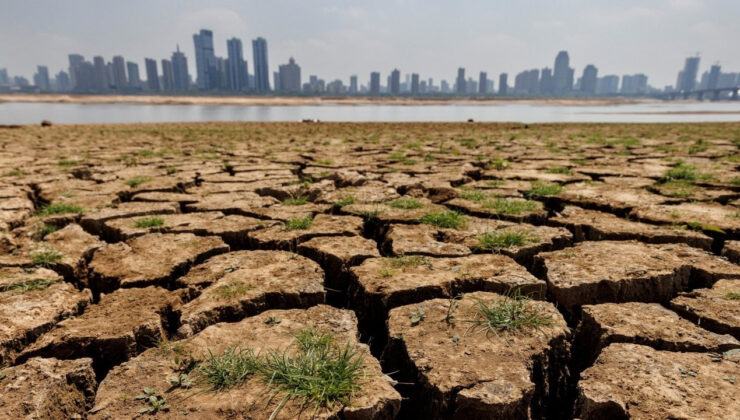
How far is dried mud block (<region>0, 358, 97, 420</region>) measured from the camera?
1.20m

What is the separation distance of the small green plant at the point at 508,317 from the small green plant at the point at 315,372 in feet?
1.53

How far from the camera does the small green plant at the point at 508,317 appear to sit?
60.1 inches

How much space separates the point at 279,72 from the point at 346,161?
147175 mm

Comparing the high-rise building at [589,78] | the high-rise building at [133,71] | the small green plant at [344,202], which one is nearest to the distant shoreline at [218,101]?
the small green plant at [344,202]

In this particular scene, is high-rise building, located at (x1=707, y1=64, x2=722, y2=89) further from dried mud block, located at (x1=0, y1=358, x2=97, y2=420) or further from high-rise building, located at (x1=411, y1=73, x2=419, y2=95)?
dried mud block, located at (x1=0, y1=358, x2=97, y2=420)

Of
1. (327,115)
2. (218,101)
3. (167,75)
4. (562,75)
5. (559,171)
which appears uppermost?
(562,75)

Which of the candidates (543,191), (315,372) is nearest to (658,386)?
(315,372)

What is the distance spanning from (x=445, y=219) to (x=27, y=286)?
2.23 meters

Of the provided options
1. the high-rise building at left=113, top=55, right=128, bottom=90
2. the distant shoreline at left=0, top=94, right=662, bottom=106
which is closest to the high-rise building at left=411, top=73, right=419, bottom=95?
the distant shoreline at left=0, top=94, right=662, bottom=106

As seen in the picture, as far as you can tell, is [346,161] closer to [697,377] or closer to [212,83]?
[697,377]

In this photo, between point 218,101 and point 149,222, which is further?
point 218,101

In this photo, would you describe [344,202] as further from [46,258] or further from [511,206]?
[46,258]

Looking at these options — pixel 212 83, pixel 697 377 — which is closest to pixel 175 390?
pixel 697 377

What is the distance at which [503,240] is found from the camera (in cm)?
238
